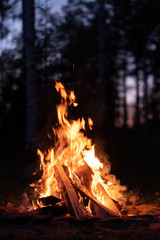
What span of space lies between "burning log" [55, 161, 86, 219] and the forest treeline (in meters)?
1.23

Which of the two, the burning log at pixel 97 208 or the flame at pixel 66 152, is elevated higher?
the flame at pixel 66 152

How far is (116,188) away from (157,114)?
34235 millimetres

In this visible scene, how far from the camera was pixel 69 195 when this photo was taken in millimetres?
5824

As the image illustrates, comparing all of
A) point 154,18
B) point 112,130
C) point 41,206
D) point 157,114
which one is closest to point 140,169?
point 112,130

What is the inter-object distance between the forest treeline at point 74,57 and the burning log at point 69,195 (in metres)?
1.23

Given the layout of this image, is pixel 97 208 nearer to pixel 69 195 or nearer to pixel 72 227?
pixel 69 195

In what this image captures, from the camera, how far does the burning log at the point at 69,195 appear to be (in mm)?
5610

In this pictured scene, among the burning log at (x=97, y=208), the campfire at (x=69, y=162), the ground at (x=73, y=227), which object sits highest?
the campfire at (x=69, y=162)

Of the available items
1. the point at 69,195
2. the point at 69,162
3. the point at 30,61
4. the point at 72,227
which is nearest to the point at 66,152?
the point at 69,162

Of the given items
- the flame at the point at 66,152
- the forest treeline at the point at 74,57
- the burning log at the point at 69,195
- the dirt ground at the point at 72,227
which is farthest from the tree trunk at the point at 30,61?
the dirt ground at the point at 72,227

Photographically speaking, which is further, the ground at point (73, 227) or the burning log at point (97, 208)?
the burning log at point (97, 208)

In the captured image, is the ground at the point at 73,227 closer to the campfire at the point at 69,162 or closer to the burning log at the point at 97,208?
the burning log at the point at 97,208

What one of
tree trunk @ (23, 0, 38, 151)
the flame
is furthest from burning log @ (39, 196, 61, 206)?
tree trunk @ (23, 0, 38, 151)

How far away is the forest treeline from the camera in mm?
14188
